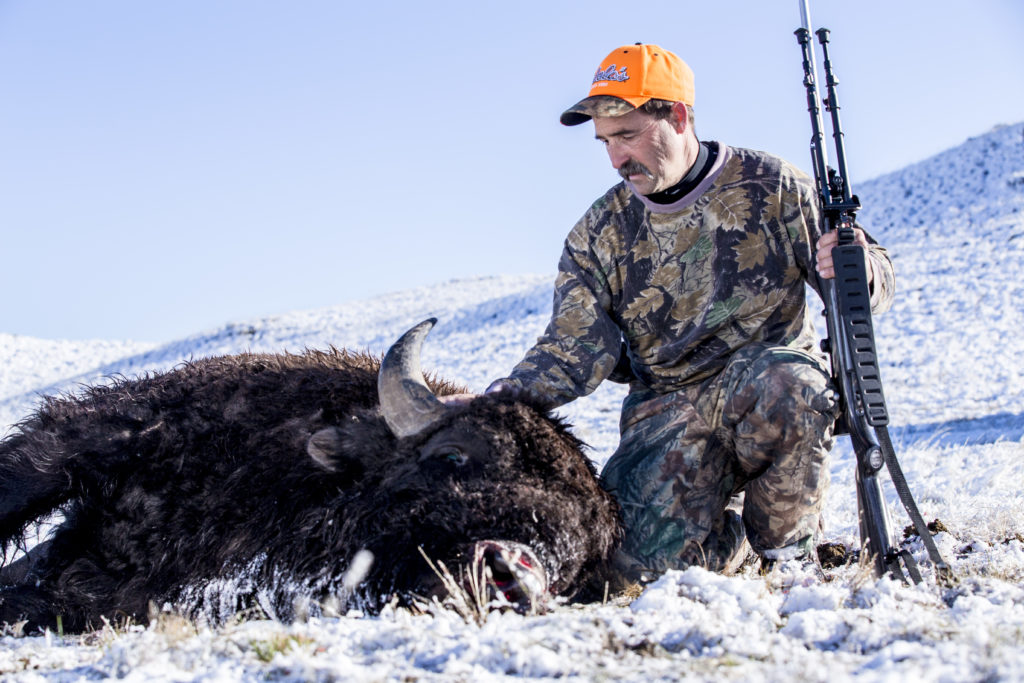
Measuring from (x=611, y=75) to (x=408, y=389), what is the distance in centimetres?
188

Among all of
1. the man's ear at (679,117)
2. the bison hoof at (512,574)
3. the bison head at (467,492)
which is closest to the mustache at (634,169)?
the man's ear at (679,117)

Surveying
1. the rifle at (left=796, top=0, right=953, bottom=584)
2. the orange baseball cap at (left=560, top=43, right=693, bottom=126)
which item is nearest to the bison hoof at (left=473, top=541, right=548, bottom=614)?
the rifle at (left=796, top=0, right=953, bottom=584)

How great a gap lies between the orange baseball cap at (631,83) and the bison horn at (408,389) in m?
1.45

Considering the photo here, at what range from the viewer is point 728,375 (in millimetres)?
4219

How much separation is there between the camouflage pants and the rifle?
15 centimetres

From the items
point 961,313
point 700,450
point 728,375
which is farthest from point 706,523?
point 961,313

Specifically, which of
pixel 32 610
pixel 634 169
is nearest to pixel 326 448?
pixel 32 610

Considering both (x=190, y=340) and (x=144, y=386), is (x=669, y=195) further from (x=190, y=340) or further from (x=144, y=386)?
(x=190, y=340)

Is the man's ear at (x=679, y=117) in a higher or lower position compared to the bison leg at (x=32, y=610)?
higher

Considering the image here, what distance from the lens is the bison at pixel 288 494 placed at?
130 inches

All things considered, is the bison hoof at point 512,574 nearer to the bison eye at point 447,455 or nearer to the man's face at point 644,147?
the bison eye at point 447,455

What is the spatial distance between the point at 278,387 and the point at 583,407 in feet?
30.8

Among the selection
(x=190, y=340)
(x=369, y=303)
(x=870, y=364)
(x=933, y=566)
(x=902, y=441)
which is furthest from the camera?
(x=369, y=303)

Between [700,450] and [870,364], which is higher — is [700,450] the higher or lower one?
the lower one
